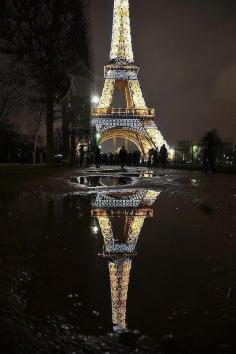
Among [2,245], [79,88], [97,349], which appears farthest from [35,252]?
[79,88]

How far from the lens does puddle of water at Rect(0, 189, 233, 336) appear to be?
213cm

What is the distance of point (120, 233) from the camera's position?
14.4 ft

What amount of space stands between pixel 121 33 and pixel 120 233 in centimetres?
5762

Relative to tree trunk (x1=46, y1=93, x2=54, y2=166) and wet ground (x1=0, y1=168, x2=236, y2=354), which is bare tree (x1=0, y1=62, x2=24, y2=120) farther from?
wet ground (x1=0, y1=168, x2=236, y2=354)

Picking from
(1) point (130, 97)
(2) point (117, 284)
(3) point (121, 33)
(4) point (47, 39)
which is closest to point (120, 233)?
(2) point (117, 284)

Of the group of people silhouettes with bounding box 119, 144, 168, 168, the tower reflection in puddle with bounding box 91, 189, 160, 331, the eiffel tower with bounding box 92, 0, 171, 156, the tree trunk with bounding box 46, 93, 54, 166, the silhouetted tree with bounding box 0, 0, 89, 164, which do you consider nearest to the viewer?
the tower reflection in puddle with bounding box 91, 189, 160, 331

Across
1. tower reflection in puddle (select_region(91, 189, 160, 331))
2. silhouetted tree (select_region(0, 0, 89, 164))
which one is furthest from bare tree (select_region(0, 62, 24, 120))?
tower reflection in puddle (select_region(91, 189, 160, 331))

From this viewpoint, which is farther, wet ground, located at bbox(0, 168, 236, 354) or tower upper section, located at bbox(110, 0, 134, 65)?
tower upper section, located at bbox(110, 0, 134, 65)

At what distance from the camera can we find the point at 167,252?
3.60 metres

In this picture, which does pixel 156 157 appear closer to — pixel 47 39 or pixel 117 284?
pixel 47 39

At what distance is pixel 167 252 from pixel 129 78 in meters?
55.7

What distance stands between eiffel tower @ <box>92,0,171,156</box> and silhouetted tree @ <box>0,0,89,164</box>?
29.3m

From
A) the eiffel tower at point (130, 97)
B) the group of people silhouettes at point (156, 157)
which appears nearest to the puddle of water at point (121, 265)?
the group of people silhouettes at point (156, 157)

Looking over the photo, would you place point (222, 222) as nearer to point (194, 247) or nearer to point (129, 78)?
point (194, 247)
